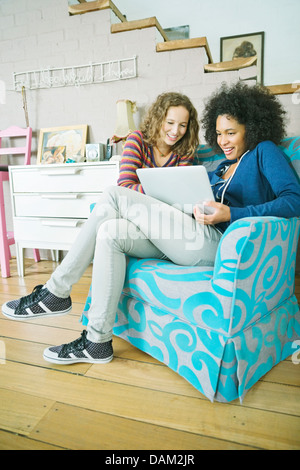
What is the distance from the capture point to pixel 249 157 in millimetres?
1241

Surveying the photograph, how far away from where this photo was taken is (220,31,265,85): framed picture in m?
2.67

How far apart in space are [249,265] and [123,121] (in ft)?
5.26

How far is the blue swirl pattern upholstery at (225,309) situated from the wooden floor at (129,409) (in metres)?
0.05

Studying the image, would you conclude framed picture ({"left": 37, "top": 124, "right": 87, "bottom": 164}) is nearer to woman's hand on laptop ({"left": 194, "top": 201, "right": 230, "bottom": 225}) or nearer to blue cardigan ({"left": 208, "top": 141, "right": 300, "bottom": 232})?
blue cardigan ({"left": 208, "top": 141, "right": 300, "bottom": 232})

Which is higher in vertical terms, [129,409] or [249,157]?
[249,157]

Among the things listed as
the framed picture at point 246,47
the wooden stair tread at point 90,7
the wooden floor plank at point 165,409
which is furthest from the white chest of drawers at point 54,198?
the framed picture at point 246,47

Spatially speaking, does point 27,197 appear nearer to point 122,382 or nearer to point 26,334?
point 26,334

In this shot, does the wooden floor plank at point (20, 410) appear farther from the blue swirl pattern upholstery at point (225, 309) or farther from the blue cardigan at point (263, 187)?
the blue cardigan at point (263, 187)

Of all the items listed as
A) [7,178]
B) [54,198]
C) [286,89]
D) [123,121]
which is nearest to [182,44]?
[123,121]

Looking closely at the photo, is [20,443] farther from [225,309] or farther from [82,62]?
[82,62]

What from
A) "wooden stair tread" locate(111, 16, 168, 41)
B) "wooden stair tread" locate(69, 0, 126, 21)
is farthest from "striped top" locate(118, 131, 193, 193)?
"wooden stair tread" locate(69, 0, 126, 21)

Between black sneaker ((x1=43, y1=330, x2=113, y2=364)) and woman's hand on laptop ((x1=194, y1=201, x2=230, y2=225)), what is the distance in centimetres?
58

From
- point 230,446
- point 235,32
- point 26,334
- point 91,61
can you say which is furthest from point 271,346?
point 235,32
